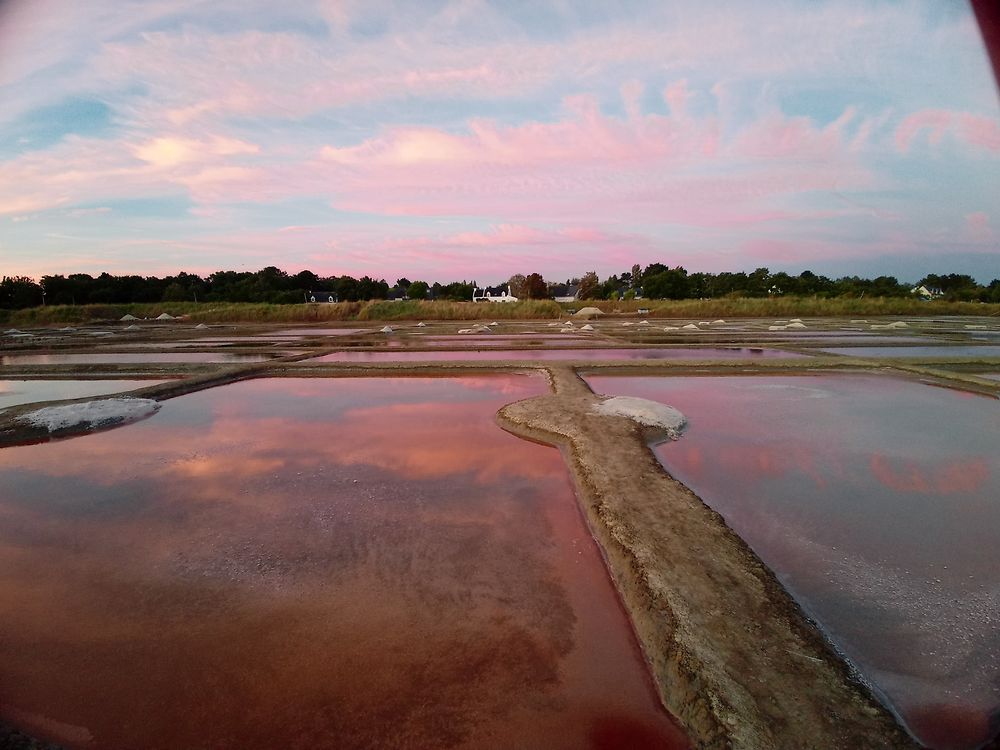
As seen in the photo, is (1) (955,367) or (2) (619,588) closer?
(2) (619,588)

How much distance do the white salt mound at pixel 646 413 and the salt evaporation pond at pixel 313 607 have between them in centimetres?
201

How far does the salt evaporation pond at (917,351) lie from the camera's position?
1848 cm

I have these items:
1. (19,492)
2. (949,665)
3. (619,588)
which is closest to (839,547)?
(949,665)

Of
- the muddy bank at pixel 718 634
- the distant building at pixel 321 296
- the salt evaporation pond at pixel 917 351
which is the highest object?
the distant building at pixel 321 296

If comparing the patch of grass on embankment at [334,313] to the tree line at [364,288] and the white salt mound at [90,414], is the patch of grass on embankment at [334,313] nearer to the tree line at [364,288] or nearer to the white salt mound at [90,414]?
the tree line at [364,288]

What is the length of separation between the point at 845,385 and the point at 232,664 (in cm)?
1404

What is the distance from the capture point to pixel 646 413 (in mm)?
9039

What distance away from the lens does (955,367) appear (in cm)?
1482

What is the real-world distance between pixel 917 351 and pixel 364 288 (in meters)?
71.0

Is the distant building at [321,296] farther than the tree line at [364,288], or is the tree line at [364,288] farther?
the distant building at [321,296]

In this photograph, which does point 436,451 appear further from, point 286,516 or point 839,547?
point 839,547

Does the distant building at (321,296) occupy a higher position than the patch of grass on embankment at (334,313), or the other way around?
the distant building at (321,296)

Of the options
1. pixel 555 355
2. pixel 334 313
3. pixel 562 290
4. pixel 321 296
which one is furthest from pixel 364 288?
pixel 555 355

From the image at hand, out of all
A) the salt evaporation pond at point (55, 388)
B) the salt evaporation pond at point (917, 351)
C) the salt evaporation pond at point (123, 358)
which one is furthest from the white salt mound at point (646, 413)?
the salt evaporation pond at point (123, 358)
